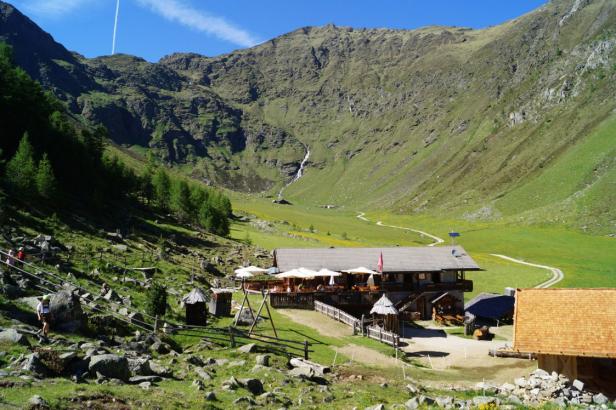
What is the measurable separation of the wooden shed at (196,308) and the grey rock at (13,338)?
13220 millimetres

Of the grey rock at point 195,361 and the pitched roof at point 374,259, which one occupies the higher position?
the pitched roof at point 374,259

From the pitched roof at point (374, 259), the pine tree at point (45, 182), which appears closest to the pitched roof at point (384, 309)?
the pitched roof at point (374, 259)

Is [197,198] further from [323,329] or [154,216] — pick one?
[323,329]

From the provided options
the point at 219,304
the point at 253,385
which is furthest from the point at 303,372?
the point at 219,304

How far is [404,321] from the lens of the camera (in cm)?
5034

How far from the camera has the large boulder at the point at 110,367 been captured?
56.3ft

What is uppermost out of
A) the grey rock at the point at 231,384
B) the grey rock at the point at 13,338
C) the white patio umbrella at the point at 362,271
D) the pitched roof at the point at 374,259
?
the pitched roof at the point at 374,259

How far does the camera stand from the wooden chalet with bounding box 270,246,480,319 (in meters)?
50.5

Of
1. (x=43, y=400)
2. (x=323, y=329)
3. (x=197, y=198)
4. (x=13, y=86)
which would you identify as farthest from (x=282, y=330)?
(x=197, y=198)

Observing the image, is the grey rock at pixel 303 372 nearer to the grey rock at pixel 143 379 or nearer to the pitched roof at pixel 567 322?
the grey rock at pixel 143 379

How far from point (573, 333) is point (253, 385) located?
18.2 meters

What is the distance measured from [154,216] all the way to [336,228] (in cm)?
8117

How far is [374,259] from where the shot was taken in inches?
2210

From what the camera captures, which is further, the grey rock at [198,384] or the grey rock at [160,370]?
the grey rock at [160,370]
